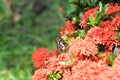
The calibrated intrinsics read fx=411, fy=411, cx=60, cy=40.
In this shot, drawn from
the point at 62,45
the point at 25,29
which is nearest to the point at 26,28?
the point at 25,29

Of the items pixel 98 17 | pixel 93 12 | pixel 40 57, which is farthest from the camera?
pixel 40 57

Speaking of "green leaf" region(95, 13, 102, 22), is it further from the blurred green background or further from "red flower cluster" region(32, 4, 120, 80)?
the blurred green background

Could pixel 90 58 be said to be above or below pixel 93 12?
below

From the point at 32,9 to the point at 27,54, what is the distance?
2.32 m

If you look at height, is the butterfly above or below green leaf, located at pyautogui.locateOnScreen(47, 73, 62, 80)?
above

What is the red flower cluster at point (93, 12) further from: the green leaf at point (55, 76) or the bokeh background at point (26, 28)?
the bokeh background at point (26, 28)

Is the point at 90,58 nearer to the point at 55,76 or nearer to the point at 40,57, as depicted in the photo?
the point at 55,76

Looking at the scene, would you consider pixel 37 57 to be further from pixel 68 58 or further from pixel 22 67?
pixel 22 67

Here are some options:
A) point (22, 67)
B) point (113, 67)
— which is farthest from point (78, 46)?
point (22, 67)

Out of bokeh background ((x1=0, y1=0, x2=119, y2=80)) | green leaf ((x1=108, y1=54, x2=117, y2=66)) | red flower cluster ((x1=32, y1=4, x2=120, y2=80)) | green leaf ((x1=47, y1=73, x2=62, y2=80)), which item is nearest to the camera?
red flower cluster ((x1=32, y1=4, x2=120, y2=80))

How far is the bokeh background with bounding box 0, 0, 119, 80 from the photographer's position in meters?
8.30

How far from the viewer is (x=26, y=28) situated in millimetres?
9641

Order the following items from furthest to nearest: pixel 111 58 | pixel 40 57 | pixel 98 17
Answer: pixel 40 57
pixel 98 17
pixel 111 58

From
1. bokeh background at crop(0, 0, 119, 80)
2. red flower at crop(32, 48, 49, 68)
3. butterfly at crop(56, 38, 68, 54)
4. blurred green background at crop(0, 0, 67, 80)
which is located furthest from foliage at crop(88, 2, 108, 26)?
blurred green background at crop(0, 0, 67, 80)
